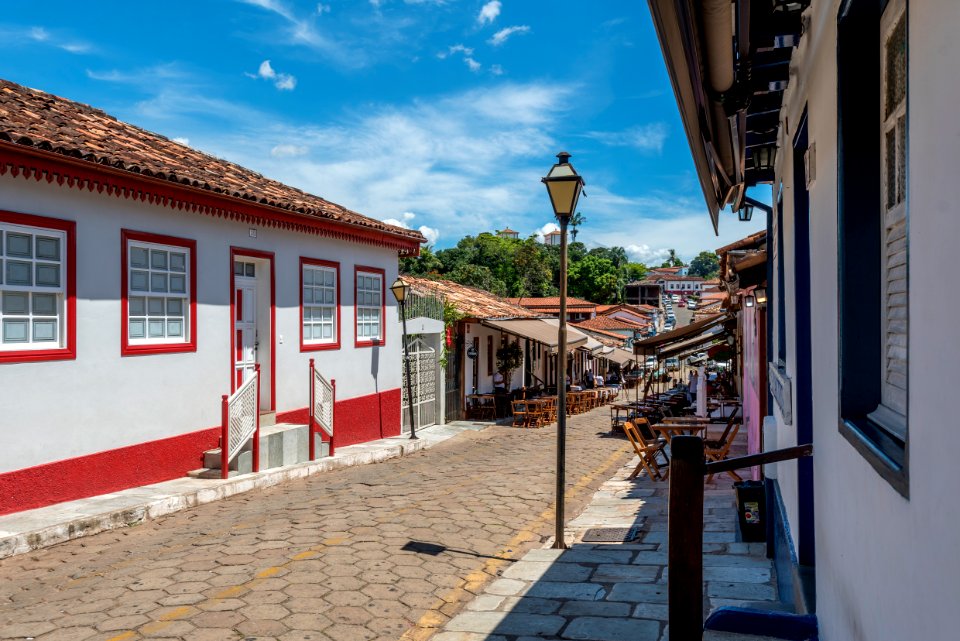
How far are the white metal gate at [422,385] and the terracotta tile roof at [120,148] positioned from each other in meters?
4.24

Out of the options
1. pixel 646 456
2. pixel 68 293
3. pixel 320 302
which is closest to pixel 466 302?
pixel 320 302

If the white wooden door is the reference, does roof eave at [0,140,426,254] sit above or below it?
above

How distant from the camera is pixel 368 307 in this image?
1683cm

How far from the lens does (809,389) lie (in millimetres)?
4523

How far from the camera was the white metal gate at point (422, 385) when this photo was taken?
1845cm

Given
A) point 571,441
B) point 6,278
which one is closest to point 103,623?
point 6,278

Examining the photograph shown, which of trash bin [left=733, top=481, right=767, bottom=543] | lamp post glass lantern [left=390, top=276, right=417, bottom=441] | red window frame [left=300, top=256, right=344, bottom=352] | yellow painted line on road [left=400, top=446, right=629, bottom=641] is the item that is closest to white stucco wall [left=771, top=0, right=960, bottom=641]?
yellow painted line on road [left=400, top=446, right=629, bottom=641]

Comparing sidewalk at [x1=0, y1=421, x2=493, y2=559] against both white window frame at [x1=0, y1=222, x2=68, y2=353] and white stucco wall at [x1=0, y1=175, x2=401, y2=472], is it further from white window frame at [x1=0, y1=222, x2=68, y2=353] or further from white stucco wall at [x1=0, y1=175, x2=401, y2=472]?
white window frame at [x1=0, y1=222, x2=68, y2=353]

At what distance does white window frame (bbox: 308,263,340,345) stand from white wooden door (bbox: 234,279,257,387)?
3.50 ft

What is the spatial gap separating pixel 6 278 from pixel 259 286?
509cm

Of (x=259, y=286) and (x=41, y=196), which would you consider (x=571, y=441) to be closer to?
(x=259, y=286)

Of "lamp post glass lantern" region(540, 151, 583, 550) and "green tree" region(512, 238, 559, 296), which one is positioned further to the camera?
"green tree" region(512, 238, 559, 296)

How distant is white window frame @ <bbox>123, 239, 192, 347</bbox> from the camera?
1036cm

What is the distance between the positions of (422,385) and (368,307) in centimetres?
311
